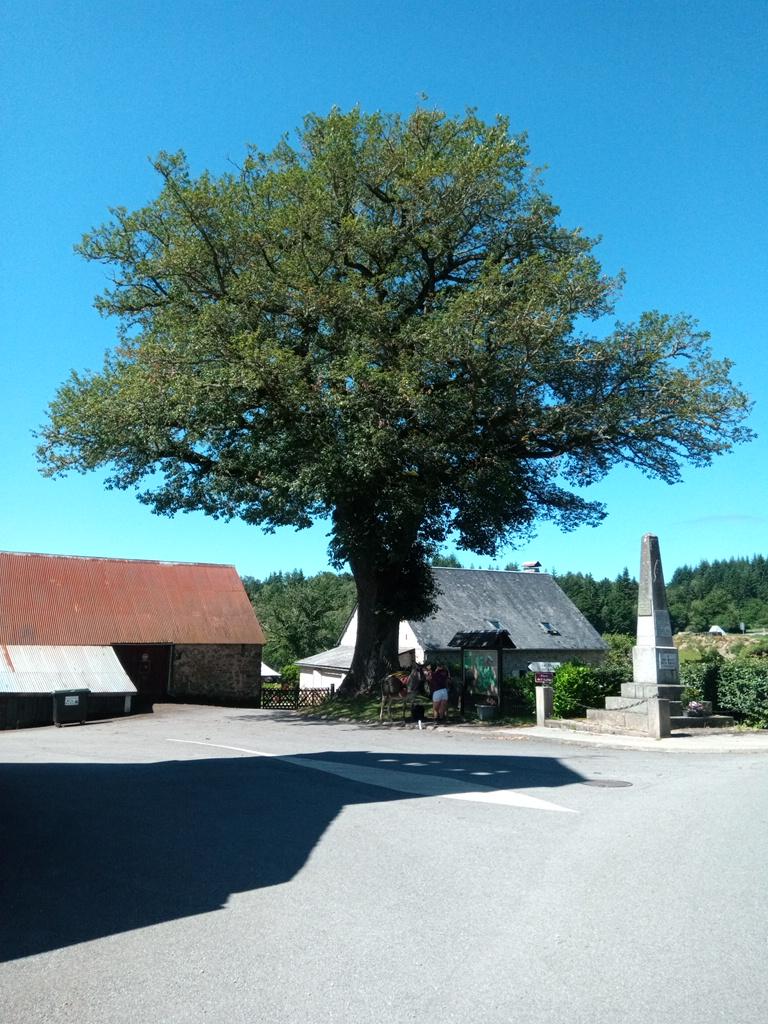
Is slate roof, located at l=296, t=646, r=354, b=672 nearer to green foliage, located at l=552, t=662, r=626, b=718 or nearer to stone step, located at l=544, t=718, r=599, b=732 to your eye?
green foliage, located at l=552, t=662, r=626, b=718

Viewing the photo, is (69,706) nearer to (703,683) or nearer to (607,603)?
(703,683)

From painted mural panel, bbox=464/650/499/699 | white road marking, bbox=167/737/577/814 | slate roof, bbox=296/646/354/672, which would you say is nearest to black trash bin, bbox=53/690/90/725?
painted mural panel, bbox=464/650/499/699

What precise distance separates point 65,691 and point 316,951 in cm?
2289

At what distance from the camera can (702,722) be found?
64.7ft

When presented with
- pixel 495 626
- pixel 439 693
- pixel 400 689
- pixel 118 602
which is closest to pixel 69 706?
pixel 400 689

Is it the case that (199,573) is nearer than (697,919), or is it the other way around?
(697,919)

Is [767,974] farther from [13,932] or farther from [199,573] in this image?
[199,573]

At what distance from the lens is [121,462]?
23.7 meters

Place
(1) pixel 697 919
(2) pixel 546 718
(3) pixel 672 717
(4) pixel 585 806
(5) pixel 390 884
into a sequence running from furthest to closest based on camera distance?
(2) pixel 546 718
(3) pixel 672 717
(4) pixel 585 806
(5) pixel 390 884
(1) pixel 697 919

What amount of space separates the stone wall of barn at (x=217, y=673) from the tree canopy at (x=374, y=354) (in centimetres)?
1358

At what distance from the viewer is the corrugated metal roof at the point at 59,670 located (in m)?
26.7

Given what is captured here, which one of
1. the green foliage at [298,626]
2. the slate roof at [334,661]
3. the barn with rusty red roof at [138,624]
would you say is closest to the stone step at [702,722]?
the barn with rusty red roof at [138,624]

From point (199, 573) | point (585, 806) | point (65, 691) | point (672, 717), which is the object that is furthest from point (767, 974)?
point (199, 573)

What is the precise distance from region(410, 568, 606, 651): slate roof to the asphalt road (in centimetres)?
3507
